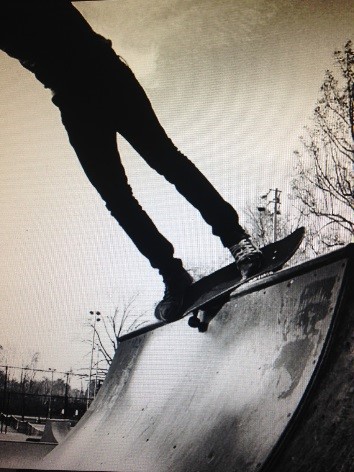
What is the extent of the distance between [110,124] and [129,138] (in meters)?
0.14

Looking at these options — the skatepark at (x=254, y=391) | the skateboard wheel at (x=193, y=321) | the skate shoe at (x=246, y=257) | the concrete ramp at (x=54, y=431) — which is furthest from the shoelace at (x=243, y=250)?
the concrete ramp at (x=54, y=431)

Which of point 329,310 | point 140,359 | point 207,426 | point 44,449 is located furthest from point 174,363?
point 44,449

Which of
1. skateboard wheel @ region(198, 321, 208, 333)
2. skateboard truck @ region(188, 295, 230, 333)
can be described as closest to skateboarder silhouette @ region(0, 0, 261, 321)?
skateboard truck @ region(188, 295, 230, 333)

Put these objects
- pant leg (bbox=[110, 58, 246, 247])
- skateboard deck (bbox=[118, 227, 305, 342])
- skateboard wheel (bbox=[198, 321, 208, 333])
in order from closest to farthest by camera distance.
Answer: skateboard deck (bbox=[118, 227, 305, 342]) → skateboard wheel (bbox=[198, 321, 208, 333]) → pant leg (bbox=[110, 58, 246, 247])

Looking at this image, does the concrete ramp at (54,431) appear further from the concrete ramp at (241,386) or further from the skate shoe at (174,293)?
the skate shoe at (174,293)

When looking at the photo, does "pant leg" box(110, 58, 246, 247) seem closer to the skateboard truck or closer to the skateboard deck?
the skateboard deck

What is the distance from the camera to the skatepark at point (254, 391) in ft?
3.78

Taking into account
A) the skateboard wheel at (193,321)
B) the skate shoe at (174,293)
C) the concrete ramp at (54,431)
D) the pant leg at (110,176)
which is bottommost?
the concrete ramp at (54,431)

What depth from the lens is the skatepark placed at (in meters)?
1.15

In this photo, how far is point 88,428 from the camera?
9.39 feet

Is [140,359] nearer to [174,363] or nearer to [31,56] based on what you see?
[174,363]

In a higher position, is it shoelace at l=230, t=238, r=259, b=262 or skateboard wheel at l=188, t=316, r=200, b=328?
shoelace at l=230, t=238, r=259, b=262

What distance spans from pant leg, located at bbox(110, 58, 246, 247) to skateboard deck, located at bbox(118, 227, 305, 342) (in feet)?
0.63

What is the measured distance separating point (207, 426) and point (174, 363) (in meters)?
0.80
